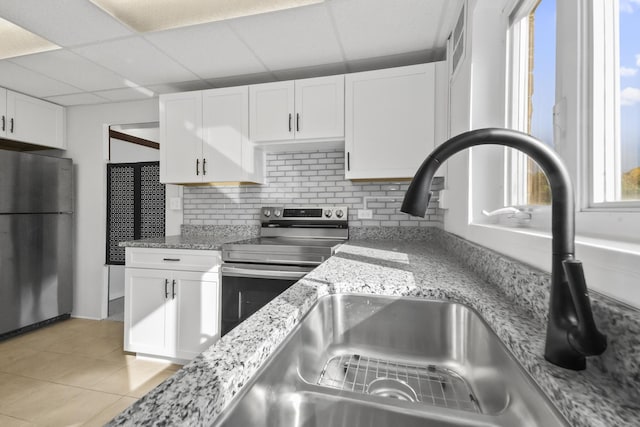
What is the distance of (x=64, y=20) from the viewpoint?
1.88 metres

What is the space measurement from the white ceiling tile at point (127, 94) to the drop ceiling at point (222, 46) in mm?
37

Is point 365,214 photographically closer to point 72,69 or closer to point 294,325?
point 294,325

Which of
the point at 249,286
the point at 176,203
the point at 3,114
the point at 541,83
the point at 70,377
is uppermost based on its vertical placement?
the point at 3,114

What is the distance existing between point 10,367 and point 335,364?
10.3ft

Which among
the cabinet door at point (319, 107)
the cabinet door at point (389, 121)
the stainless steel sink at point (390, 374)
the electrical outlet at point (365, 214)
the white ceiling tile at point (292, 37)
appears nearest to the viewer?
the stainless steel sink at point (390, 374)

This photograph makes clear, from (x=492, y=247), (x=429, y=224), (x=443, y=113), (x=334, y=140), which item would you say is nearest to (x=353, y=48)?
(x=334, y=140)

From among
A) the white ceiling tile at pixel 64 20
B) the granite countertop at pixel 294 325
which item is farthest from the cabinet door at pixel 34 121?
the granite countertop at pixel 294 325

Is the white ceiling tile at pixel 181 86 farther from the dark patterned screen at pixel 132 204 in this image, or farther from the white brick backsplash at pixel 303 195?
the white brick backsplash at pixel 303 195

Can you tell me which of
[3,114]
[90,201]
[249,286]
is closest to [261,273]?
[249,286]

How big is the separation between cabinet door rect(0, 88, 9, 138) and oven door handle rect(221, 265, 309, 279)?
9.17 ft

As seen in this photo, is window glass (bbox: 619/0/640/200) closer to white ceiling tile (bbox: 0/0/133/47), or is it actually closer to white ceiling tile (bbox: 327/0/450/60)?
white ceiling tile (bbox: 327/0/450/60)

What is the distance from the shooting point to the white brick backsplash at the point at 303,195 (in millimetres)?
2631

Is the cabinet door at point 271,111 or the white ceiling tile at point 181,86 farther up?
the white ceiling tile at point 181,86

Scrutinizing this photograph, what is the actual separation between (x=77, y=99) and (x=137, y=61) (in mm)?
1490
